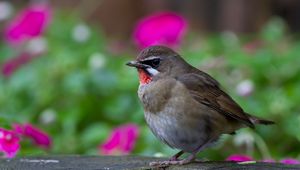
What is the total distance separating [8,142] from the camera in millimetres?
4980

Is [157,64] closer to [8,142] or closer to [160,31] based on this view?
[8,142]

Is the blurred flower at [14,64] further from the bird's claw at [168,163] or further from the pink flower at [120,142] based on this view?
the bird's claw at [168,163]

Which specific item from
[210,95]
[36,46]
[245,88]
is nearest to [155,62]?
[210,95]

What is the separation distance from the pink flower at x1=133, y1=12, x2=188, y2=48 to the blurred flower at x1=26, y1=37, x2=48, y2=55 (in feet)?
3.12

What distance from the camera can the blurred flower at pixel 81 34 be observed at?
8.28 m

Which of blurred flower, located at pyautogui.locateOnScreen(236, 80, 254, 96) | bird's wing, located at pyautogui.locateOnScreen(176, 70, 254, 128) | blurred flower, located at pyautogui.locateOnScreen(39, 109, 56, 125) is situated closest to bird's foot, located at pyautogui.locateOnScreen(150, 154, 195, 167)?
bird's wing, located at pyautogui.locateOnScreen(176, 70, 254, 128)

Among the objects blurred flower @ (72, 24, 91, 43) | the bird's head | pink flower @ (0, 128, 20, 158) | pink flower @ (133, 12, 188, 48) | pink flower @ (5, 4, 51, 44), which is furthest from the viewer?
blurred flower @ (72, 24, 91, 43)

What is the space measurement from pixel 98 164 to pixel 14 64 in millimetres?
3339

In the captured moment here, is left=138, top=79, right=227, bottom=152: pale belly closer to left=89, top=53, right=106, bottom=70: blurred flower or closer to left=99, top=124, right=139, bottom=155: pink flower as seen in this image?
left=99, top=124, right=139, bottom=155: pink flower

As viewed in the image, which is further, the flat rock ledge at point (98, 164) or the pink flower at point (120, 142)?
the pink flower at point (120, 142)

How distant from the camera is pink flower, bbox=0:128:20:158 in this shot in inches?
195

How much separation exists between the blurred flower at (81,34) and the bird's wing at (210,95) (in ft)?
9.91

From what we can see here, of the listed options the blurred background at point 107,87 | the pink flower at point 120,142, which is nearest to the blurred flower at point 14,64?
the blurred background at point 107,87

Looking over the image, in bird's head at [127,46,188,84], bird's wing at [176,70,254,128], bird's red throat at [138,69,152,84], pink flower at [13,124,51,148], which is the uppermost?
bird's head at [127,46,188,84]
